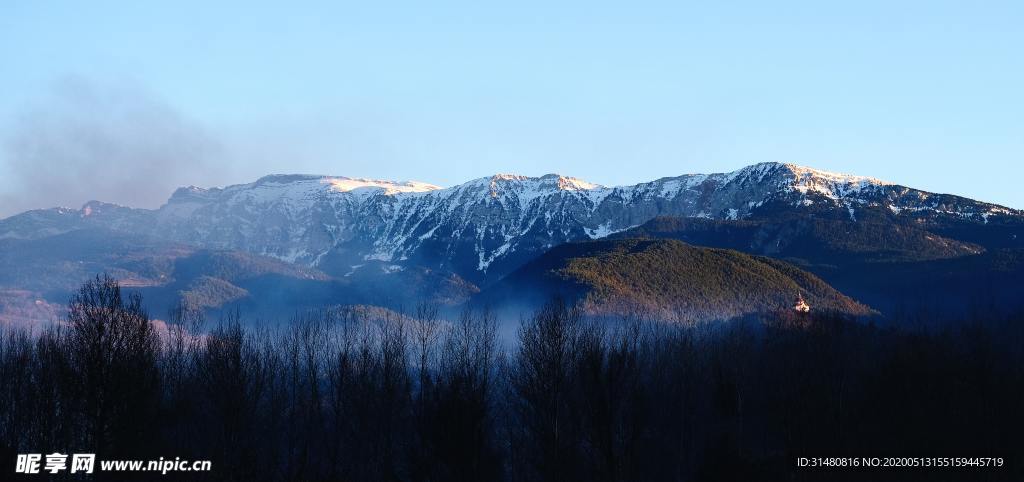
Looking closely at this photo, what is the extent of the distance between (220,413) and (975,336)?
282ft

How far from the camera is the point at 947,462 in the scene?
69.6 m

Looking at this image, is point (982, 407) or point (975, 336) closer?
point (982, 407)

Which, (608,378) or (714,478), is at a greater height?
(608,378)

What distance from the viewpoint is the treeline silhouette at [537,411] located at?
6278cm

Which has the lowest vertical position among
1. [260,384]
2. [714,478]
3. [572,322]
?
[714,478]

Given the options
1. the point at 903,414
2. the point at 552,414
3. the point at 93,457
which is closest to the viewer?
the point at 93,457

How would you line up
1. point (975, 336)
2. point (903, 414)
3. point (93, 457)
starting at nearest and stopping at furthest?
point (93, 457) < point (903, 414) < point (975, 336)

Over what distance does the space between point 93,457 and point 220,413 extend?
1927 cm

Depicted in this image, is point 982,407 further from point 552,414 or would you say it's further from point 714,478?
point 552,414

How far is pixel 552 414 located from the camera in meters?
74.2

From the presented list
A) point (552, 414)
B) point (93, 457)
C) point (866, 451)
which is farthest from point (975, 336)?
point (93, 457)

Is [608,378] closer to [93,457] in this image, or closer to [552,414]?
[552,414]

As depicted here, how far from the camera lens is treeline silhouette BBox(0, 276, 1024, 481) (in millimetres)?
62781

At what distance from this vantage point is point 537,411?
7400 centimetres
